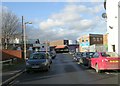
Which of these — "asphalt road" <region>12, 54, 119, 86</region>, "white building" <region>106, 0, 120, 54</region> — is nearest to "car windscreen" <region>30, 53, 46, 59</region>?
"asphalt road" <region>12, 54, 119, 86</region>

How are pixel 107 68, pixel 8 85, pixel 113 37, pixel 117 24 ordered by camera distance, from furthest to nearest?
pixel 113 37 → pixel 117 24 → pixel 107 68 → pixel 8 85

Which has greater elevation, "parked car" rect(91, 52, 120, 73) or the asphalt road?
"parked car" rect(91, 52, 120, 73)

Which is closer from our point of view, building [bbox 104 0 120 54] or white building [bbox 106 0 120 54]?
building [bbox 104 0 120 54]

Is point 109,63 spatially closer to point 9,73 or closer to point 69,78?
point 69,78

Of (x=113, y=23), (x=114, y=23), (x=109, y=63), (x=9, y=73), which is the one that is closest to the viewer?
(x=109, y=63)

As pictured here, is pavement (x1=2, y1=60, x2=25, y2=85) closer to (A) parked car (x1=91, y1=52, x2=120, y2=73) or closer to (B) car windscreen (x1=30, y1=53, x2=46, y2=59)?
(B) car windscreen (x1=30, y1=53, x2=46, y2=59)

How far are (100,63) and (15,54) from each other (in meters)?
29.4

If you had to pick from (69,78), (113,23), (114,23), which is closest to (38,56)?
(69,78)

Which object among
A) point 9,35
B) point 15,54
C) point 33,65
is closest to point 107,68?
point 33,65

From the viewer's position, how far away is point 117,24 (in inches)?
1229

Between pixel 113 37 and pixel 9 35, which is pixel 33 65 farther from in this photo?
pixel 9 35

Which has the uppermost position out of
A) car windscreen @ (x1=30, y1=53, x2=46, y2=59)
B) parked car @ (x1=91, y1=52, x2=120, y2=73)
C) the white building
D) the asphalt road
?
the white building

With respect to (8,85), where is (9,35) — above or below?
above

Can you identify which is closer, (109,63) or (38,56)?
(109,63)
